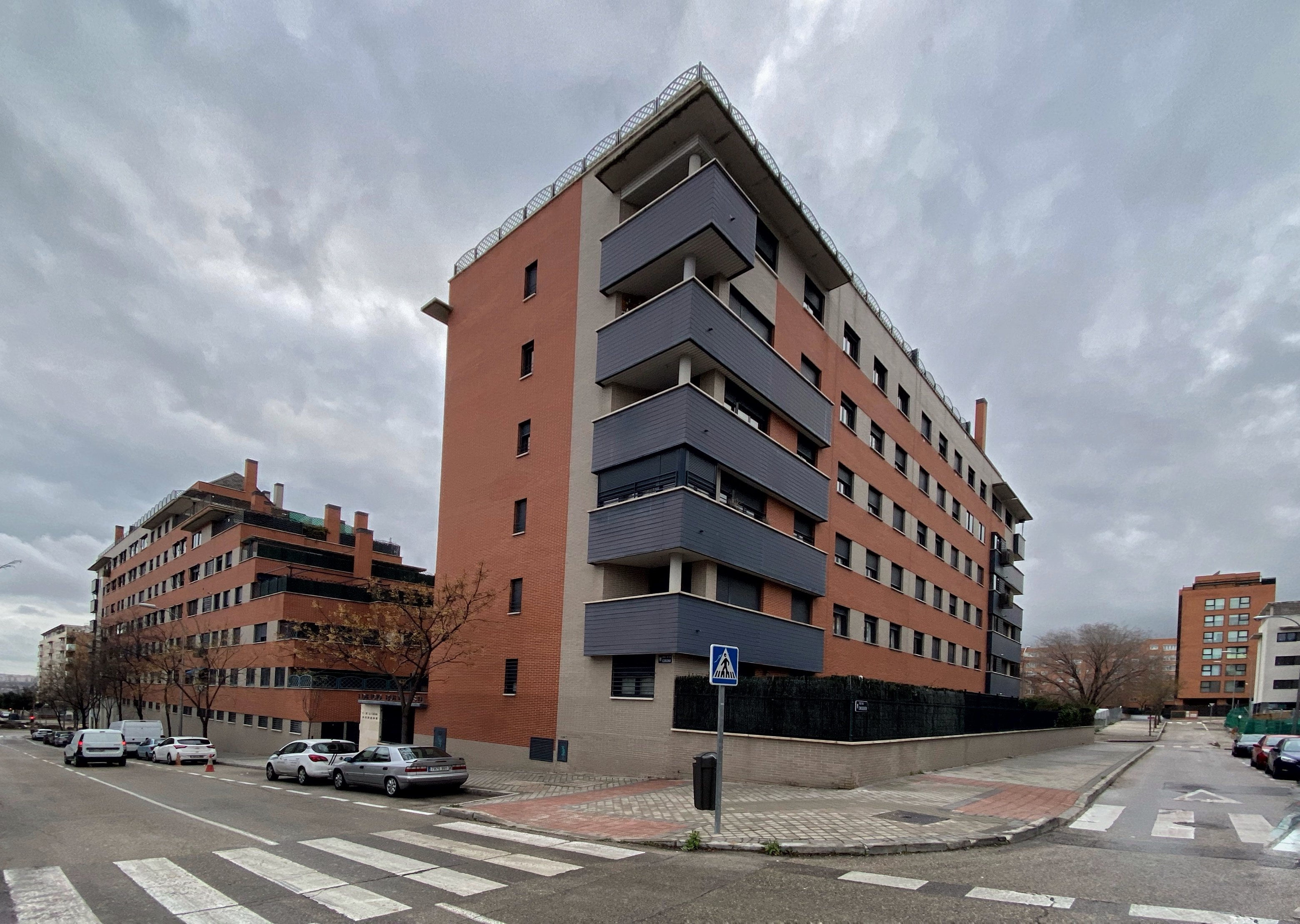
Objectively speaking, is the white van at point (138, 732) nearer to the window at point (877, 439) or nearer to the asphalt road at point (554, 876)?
the asphalt road at point (554, 876)

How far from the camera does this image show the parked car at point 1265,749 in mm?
27797

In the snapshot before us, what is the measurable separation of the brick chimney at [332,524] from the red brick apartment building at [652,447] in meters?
25.9

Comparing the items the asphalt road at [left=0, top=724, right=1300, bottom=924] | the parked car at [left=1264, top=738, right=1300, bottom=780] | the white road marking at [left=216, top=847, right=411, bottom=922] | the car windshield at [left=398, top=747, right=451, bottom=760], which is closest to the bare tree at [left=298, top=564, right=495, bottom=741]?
the car windshield at [left=398, top=747, right=451, bottom=760]

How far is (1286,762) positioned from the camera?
23.9 m

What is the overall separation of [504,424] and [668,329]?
27.0ft

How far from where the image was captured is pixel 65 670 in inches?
3155

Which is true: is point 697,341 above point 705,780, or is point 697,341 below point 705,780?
above

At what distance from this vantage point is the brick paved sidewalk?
1127 cm

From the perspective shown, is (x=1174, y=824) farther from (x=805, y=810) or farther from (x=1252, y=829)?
(x=805, y=810)

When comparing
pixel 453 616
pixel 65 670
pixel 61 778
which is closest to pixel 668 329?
pixel 453 616

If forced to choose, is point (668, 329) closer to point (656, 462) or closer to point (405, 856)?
point (656, 462)

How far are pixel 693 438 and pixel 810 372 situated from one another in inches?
366

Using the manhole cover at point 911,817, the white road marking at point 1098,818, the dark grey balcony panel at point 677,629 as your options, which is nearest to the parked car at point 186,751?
the dark grey balcony panel at point 677,629

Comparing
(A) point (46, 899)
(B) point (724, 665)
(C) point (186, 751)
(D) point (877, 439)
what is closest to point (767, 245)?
(D) point (877, 439)
